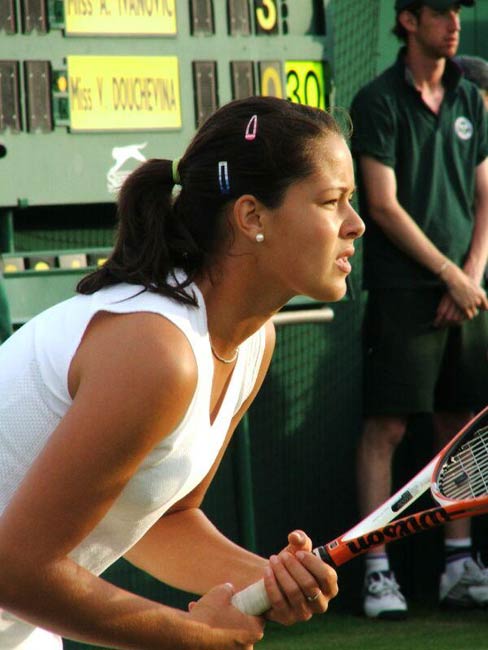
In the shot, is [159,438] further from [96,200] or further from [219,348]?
[96,200]

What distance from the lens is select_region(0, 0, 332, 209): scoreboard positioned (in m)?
4.92

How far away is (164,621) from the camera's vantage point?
7.70ft

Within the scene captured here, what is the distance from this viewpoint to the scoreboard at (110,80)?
4.92 meters

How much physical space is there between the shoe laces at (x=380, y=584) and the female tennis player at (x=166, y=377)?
8.36ft

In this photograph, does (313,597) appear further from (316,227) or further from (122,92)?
(122,92)

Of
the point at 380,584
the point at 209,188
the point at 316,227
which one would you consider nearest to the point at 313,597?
the point at 316,227

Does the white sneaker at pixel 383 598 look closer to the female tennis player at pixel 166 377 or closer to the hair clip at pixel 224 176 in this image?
the female tennis player at pixel 166 377

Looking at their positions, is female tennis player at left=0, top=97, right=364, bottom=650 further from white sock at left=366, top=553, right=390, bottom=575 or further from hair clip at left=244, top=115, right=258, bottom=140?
white sock at left=366, top=553, right=390, bottom=575

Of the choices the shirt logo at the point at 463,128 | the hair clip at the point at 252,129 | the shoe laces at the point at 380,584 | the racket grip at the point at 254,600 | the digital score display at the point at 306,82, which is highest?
the hair clip at the point at 252,129

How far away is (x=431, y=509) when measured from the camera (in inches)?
103

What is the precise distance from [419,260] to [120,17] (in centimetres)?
142

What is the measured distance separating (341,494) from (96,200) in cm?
158

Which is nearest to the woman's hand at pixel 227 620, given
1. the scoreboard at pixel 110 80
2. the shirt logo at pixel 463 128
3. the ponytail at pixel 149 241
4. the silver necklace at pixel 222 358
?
the silver necklace at pixel 222 358

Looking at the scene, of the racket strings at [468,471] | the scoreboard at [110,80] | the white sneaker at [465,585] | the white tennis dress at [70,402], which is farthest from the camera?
the white sneaker at [465,585]
